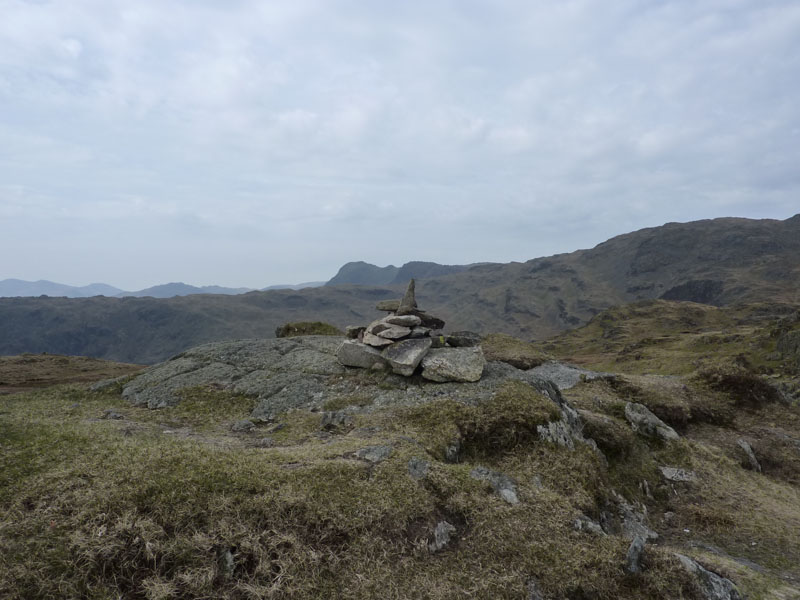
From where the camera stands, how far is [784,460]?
61.8 feet

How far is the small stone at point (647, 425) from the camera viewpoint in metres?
18.3

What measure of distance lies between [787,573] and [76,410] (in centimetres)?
2628

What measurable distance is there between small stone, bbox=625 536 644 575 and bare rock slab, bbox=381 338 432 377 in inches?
465

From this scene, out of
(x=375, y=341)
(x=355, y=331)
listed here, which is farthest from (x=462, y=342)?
(x=355, y=331)

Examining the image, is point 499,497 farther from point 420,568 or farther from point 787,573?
point 787,573

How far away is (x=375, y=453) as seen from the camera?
1143cm

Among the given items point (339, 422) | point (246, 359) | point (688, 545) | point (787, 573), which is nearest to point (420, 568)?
point (339, 422)

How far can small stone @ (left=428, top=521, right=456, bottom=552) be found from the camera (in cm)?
848

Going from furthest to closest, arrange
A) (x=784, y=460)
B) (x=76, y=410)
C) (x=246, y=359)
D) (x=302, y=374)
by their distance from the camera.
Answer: (x=246, y=359) → (x=302, y=374) → (x=784, y=460) → (x=76, y=410)

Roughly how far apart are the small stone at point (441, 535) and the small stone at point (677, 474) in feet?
39.8

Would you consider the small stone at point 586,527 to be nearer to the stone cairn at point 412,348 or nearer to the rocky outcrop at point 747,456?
the stone cairn at point 412,348

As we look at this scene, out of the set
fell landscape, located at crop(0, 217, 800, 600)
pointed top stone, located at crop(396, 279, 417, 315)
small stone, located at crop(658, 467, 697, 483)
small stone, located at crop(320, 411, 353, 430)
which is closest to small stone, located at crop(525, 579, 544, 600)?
fell landscape, located at crop(0, 217, 800, 600)

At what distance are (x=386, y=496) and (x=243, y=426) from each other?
29.9ft

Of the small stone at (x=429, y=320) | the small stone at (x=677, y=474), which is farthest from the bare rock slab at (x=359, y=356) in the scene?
the small stone at (x=677, y=474)
